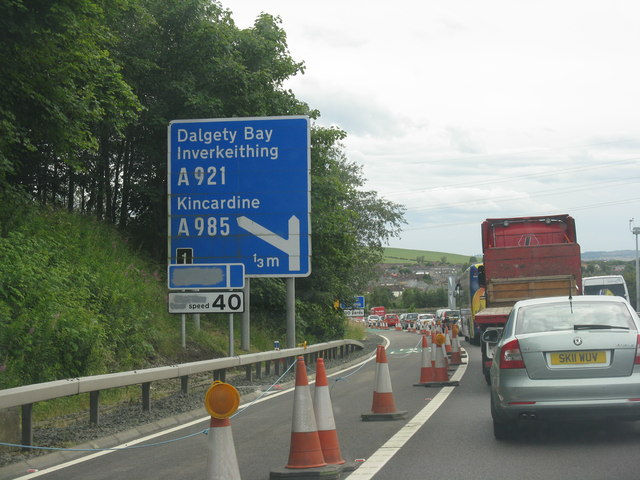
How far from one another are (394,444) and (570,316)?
7.34 ft

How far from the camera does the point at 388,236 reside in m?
68.4

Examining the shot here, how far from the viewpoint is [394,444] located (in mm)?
9734

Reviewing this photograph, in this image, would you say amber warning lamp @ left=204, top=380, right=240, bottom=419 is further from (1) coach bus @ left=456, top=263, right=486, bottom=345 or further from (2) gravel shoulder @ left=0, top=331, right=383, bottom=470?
(1) coach bus @ left=456, top=263, right=486, bottom=345

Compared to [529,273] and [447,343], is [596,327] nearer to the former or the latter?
[529,273]

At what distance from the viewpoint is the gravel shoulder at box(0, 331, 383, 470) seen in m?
9.17

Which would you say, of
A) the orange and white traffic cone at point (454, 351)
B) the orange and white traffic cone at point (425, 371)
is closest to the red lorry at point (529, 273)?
the orange and white traffic cone at point (425, 371)

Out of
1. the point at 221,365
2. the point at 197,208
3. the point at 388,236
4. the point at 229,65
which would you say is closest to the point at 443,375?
the point at 221,365

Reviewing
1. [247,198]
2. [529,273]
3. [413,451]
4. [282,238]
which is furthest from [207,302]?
[413,451]

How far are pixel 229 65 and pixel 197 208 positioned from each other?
977cm

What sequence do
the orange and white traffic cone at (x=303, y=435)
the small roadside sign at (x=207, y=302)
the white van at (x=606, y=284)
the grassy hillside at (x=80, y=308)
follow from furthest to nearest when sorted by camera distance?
the white van at (x=606, y=284) < the small roadside sign at (x=207, y=302) < the grassy hillside at (x=80, y=308) < the orange and white traffic cone at (x=303, y=435)

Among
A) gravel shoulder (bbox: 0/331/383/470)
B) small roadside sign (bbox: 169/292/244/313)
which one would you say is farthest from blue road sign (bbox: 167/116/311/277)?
gravel shoulder (bbox: 0/331/383/470)

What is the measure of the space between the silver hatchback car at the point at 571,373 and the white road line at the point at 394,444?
3.53 feet

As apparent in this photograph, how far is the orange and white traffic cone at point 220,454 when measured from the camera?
6402 mm

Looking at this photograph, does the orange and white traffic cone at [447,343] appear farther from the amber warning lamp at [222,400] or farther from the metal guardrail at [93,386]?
the amber warning lamp at [222,400]
